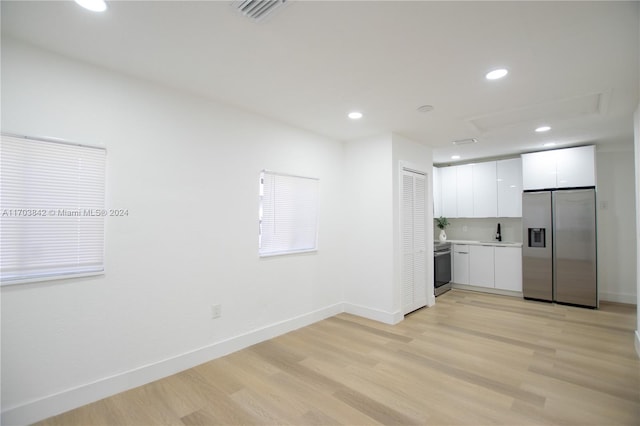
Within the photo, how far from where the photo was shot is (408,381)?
2.58 m

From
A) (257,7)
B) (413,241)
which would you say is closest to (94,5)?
(257,7)

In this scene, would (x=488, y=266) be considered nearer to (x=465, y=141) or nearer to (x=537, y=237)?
(x=537, y=237)

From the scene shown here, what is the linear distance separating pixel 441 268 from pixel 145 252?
15.9 ft

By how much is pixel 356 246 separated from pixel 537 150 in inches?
143

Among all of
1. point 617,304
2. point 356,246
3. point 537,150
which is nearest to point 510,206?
point 537,150

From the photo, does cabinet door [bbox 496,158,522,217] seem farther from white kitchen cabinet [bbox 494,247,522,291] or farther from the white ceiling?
the white ceiling

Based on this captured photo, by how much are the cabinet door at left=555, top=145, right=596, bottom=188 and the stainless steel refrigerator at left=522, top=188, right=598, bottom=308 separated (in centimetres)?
14

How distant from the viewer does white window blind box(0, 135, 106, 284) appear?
2031mm

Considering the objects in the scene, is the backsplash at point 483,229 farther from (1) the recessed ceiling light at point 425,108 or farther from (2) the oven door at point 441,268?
(1) the recessed ceiling light at point 425,108

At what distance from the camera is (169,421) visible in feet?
6.78

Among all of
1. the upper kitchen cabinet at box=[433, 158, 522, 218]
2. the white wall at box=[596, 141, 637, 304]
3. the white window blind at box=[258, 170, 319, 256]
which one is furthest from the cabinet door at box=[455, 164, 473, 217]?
the white window blind at box=[258, 170, 319, 256]

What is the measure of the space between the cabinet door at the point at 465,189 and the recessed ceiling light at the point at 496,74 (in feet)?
12.7

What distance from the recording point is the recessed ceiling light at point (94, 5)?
1.70m

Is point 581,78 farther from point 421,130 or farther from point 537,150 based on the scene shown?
point 537,150
